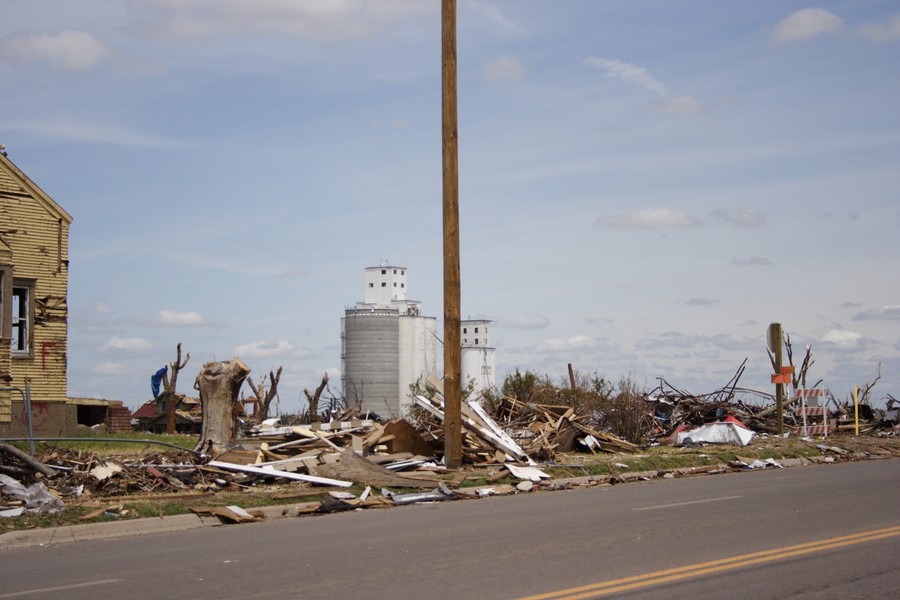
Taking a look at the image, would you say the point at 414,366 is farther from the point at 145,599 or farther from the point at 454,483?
the point at 145,599

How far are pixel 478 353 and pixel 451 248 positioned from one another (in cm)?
5968

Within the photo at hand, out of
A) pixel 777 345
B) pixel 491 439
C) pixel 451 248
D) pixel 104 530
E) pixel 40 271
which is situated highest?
pixel 40 271

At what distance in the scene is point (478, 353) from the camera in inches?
3071

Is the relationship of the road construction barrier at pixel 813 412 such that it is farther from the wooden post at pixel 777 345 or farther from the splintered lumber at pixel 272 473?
the splintered lumber at pixel 272 473

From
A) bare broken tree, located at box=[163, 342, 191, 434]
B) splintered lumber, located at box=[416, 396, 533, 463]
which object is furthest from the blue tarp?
splintered lumber, located at box=[416, 396, 533, 463]

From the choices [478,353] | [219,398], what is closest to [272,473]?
[219,398]

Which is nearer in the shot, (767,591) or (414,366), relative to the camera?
(767,591)

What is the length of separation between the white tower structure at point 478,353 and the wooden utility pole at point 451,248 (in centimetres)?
5666

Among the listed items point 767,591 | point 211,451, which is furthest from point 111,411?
point 767,591

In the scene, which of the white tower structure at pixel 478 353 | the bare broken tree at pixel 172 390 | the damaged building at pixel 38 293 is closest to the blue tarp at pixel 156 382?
the bare broken tree at pixel 172 390

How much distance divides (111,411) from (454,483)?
21988mm

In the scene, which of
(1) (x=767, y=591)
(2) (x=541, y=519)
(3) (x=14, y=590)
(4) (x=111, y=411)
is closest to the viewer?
(1) (x=767, y=591)

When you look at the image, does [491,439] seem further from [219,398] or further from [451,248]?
[219,398]

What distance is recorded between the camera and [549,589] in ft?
26.2
